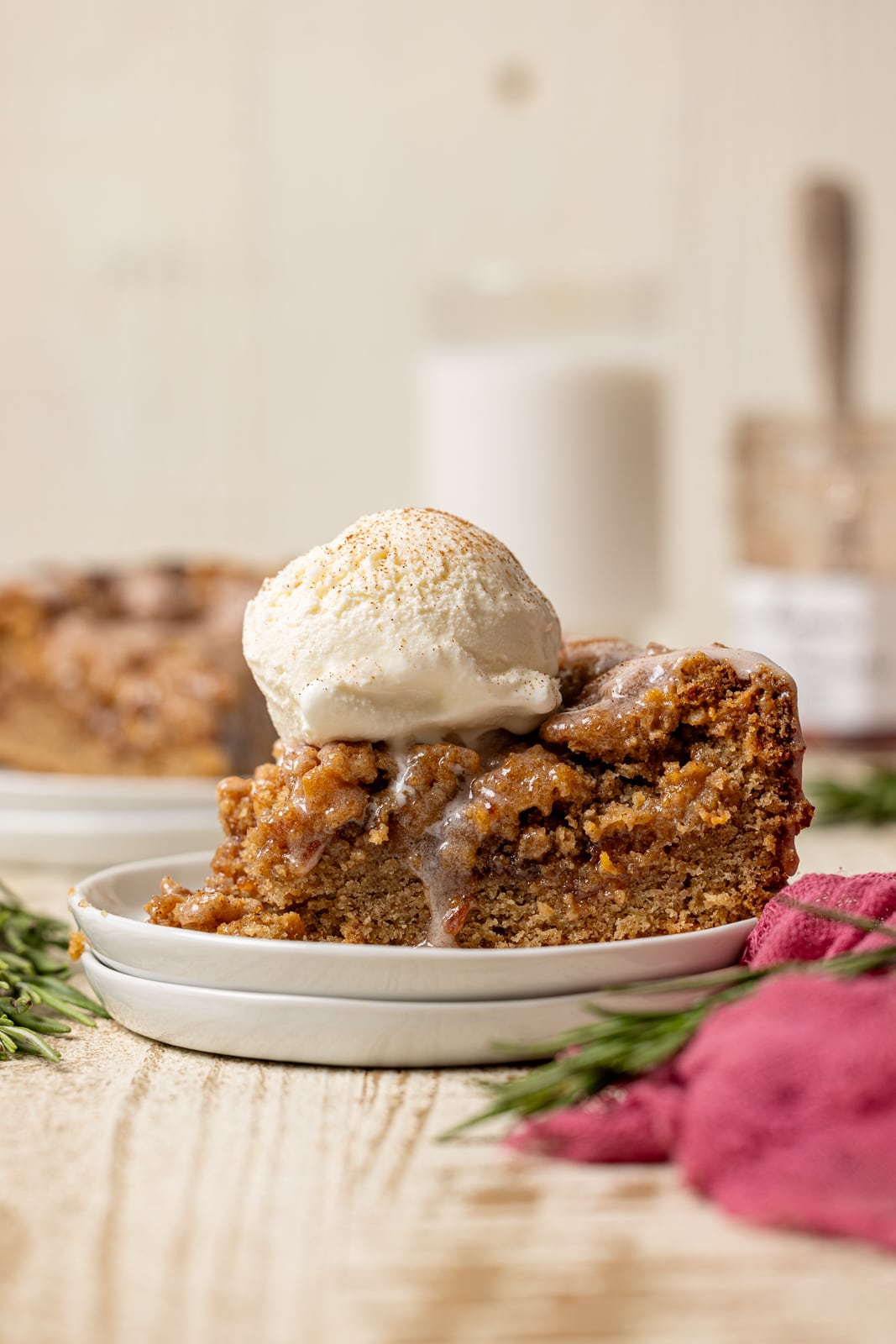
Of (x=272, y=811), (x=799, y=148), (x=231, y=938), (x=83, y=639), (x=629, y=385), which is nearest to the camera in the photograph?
(x=231, y=938)

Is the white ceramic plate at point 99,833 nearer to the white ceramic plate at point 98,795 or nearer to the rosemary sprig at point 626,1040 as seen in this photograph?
the white ceramic plate at point 98,795

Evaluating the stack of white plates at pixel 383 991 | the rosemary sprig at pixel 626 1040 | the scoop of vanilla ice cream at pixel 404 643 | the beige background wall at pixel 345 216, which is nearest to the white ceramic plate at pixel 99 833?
the scoop of vanilla ice cream at pixel 404 643

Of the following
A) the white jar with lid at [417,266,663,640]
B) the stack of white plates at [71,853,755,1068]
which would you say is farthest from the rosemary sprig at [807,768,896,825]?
the stack of white plates at [71,853,755,1068]

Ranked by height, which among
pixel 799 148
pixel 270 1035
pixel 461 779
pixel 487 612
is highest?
pixel 799 148

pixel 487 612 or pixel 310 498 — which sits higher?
pixel 487 612

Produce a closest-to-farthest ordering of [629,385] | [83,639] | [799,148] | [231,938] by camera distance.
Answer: [231,938] → [83,639] → [629,385] → [799,148]

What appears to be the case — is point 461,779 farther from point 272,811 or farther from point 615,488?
point 615,488

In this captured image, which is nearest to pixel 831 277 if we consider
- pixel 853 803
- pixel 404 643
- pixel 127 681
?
pixel 853 803

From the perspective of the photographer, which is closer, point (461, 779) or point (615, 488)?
point (461, 779)

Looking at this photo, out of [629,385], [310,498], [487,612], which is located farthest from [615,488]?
[487,612]
